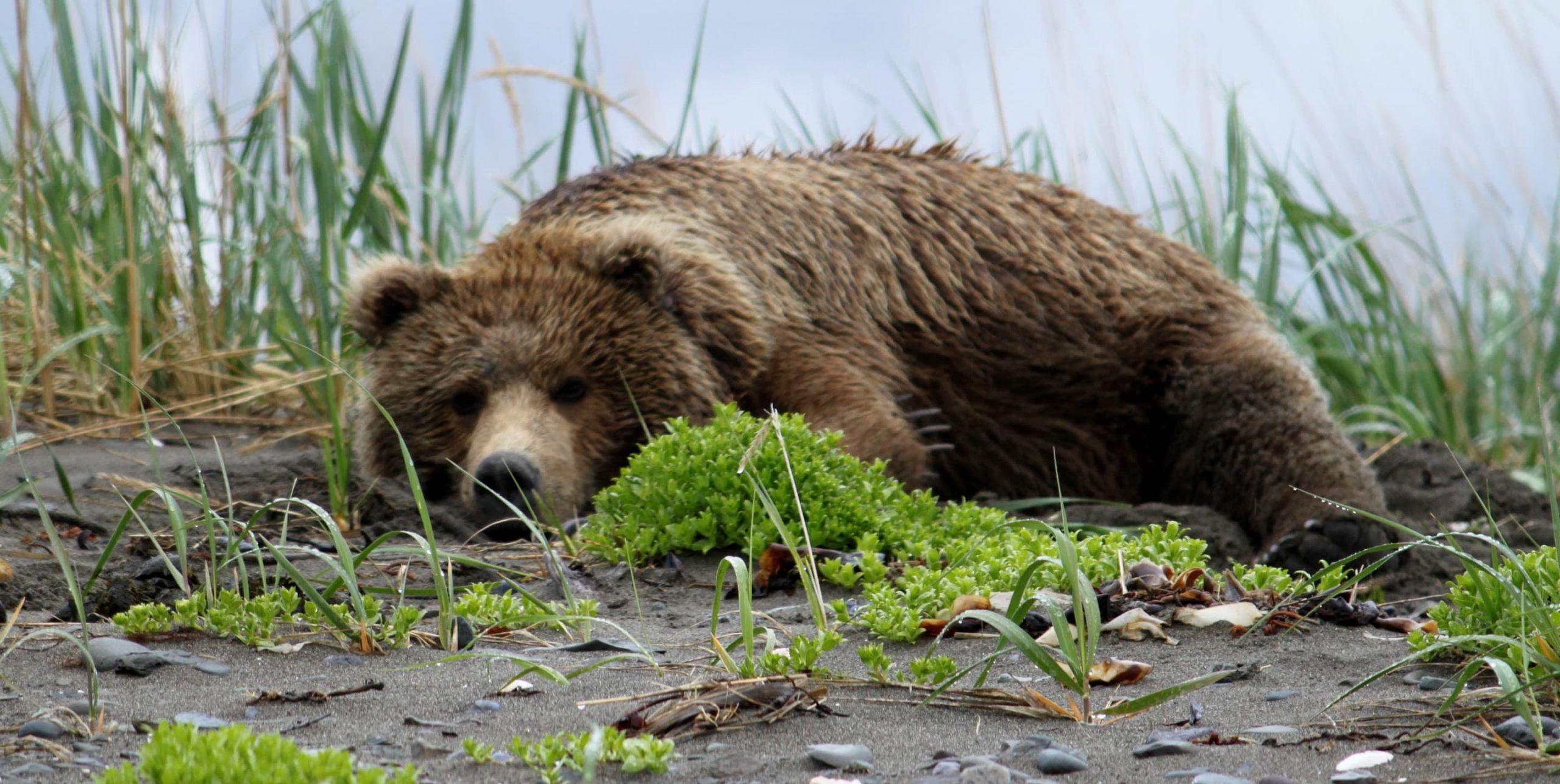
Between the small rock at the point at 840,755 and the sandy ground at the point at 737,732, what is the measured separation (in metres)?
0.02

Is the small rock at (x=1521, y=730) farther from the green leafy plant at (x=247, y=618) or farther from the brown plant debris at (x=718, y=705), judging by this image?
the green leafy plant at (x=247, y=618)

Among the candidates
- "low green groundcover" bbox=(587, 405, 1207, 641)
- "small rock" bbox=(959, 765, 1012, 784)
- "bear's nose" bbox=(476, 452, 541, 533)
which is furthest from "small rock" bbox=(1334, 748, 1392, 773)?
"bear's nose" bbox=(476, 452, 541, 533)

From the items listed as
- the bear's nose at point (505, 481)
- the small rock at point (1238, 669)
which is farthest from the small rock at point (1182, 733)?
the bear's nose at point (505, 481)

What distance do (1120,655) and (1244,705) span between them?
414 mm

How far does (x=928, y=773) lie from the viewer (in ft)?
7.39

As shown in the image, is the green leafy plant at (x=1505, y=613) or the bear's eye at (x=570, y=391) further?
the bear's eye at (x=570, y=391)

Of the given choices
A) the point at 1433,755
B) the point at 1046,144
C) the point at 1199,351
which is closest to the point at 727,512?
the point at 1433,755

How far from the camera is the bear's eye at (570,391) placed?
202 inches

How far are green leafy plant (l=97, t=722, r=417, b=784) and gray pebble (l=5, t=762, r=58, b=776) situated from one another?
253mm

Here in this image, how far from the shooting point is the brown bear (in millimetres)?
5145

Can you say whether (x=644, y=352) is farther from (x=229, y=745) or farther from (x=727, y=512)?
(x=229, y=745)

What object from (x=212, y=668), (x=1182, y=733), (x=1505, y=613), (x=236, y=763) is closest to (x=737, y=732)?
(x=1182, y=733)

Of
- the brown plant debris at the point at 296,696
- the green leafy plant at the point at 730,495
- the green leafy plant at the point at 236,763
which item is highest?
the green leafy plant at the point at 730,495

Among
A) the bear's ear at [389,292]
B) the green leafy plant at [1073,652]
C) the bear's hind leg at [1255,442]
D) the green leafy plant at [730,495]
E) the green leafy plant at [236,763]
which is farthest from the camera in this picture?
the bear's hind leg at [1255,442]
